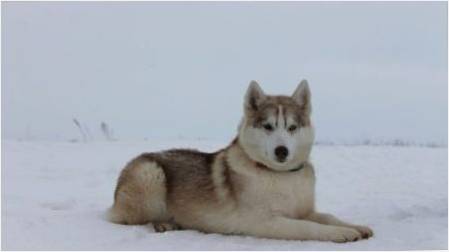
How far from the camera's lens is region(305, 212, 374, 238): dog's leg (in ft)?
19.2

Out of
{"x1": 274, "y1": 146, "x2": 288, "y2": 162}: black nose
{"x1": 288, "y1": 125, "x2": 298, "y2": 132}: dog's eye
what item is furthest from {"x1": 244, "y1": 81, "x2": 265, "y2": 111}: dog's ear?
{"x1": 274, "y1": 146, "x2": 288, "y2": 162}: black nose

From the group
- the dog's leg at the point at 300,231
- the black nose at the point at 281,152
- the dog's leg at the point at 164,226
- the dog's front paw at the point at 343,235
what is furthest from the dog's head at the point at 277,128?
the dog's leg at the point at 164,226

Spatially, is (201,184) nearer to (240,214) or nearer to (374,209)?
(240,214)

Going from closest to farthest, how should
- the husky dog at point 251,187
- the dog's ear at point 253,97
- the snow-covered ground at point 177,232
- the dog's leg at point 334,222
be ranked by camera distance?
the snow-covered ground at point 177,232 → the husky dog at point 251,187 → the dog's leg at point 334,222 → the dog's ear at point 253,97

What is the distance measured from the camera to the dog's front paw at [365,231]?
19.1 feet

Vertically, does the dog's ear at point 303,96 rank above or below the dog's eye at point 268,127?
above

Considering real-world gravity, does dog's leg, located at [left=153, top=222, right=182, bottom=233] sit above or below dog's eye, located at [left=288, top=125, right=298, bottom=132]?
below

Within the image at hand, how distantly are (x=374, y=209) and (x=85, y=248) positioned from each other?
3.10m

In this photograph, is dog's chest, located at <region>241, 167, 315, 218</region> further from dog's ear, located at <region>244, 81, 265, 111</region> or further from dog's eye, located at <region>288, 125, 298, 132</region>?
dog's ear, located at <region>244, 81, 265, 111</region>

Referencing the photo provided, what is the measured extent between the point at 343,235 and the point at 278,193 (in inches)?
23.6

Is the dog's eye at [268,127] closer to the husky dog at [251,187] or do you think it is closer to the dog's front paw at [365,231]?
the husky dog at [251,187]

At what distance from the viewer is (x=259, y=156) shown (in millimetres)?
5895

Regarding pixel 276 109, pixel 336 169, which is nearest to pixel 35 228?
pixel 276 109

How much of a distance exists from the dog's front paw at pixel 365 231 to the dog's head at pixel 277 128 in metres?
0.69
